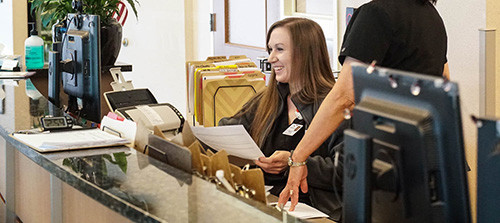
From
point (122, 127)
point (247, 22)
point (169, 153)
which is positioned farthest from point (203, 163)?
point (247, 22)

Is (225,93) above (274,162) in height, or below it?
above

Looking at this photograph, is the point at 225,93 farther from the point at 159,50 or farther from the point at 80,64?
the point at 159,50

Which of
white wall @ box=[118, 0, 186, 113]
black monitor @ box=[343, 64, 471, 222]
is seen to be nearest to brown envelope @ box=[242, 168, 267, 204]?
black monitor @ box=[343, 64, 471, 222]

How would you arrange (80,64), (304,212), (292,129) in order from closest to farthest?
1. (304,212)
2. (292,129)
3. (80,64)

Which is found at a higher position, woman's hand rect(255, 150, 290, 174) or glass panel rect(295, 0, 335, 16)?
glass panel rect(295, 0, 335, 16)

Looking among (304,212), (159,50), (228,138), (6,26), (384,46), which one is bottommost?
(304,212)

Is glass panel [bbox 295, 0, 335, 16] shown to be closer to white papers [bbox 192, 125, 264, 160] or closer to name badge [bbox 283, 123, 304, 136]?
name badge [bbox 283, 123, 304, 136]

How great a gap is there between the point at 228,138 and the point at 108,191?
3.19 feet

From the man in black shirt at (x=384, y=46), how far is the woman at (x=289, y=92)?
15.6 inches

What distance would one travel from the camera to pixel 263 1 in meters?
5.68

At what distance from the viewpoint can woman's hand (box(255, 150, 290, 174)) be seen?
8.86 ft

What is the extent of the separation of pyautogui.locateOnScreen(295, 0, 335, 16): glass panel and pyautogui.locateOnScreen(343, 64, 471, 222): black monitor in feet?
12.0

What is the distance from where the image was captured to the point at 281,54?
3023 millimetres

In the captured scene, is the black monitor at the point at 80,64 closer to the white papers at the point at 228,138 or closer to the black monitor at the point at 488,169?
the white papers at the point at 228,138
